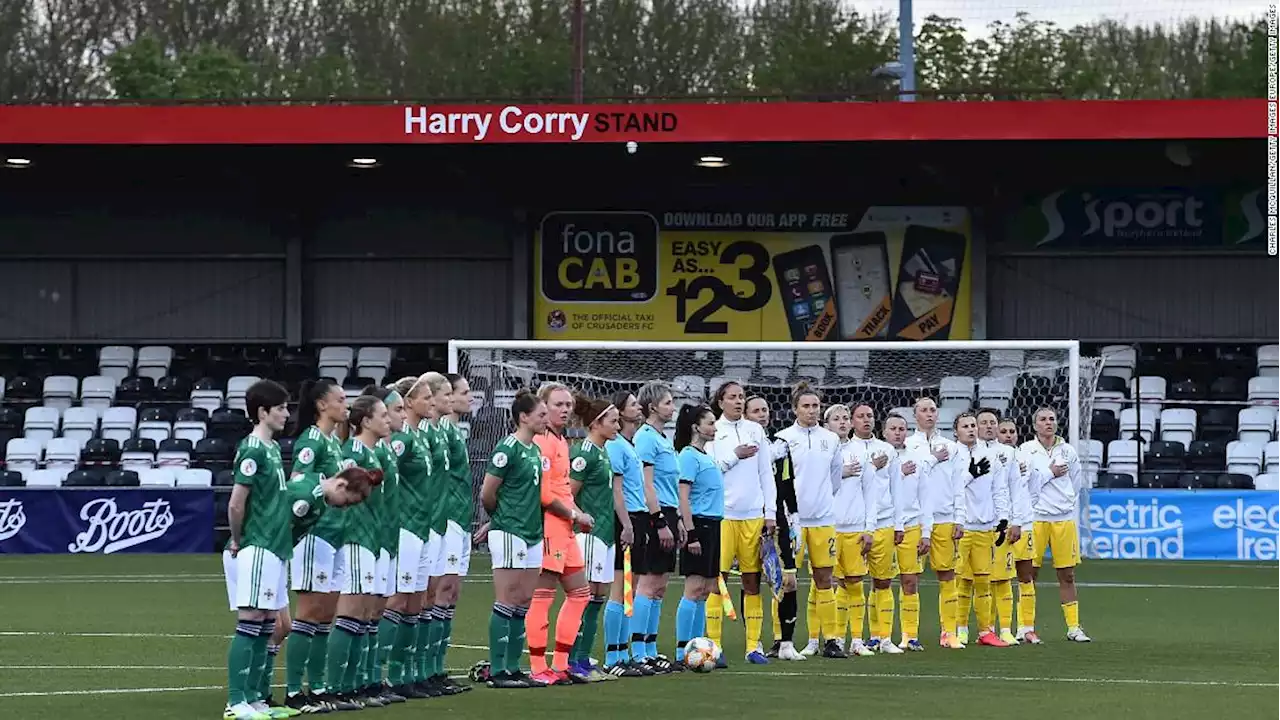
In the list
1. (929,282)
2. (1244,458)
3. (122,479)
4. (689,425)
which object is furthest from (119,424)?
(689,425)

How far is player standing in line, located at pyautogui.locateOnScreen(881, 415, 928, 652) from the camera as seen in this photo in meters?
15.6

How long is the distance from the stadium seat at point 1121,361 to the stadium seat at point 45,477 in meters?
15.4

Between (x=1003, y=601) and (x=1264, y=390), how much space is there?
14479mm

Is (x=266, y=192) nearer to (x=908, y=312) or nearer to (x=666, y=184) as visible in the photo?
(x=666, y=184)

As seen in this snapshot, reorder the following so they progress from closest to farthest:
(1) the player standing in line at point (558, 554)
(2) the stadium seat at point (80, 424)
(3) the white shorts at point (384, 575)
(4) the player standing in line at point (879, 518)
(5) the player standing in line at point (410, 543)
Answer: (3) the white shorts at point (384, 575)
(5) the player standing in line at point (410, 543)
(1) the player standing in line at point (558, 554)
(4) the player standing in line at point (879, 518)
(2) the stadium seat at point (80, 424)

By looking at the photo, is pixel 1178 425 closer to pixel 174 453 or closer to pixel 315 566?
pixel 174 453

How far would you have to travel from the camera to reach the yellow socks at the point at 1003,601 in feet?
53.4

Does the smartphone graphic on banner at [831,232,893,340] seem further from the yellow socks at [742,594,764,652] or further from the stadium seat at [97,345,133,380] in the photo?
the yellow socks at [742,594,764,652]

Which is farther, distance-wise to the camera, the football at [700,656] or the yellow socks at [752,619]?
the yellow socks at [752,619]

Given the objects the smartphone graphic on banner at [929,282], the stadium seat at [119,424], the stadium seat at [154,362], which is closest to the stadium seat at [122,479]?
the stadium seat at [119,424]

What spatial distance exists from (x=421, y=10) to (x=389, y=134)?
19.7m

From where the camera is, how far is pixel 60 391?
3103cm

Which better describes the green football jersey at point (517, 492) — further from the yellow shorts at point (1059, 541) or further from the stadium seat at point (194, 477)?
the stadium seat at point (194, 477)

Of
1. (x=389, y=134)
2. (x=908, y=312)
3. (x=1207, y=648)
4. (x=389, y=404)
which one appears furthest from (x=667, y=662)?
(x=908, y=312)
